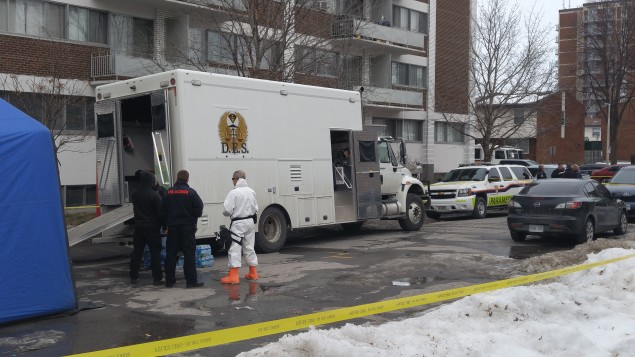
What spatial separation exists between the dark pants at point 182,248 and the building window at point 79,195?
14.6 m

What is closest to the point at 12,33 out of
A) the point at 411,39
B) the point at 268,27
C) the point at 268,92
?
the point at 268,27

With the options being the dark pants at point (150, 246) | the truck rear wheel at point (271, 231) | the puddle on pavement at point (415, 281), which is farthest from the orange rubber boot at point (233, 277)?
the truck rear wheel at point (271, 231)

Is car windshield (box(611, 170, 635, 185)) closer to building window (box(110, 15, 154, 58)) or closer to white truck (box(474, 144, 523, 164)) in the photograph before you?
building window (box(110, 15, 154, 58))

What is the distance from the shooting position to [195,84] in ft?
40.0

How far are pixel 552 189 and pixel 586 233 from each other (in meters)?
1.20

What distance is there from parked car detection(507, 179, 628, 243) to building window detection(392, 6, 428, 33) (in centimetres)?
2338

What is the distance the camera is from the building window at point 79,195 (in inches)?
914

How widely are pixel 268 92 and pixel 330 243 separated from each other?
4.11m

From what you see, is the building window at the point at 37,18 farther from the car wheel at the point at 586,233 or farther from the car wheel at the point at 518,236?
the car wheel at the point at 586,233

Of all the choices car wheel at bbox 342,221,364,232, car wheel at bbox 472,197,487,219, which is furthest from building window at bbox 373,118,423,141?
car wheel at bbox 342,221,364,232

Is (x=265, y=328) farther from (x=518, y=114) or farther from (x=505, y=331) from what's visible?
(x=518, y=114)

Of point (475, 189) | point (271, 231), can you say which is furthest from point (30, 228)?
point (475, 189)

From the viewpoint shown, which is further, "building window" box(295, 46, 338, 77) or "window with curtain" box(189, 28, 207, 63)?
"window with curtain" box(189, 28, 207, 63)

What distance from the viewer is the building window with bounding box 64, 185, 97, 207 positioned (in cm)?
2320
